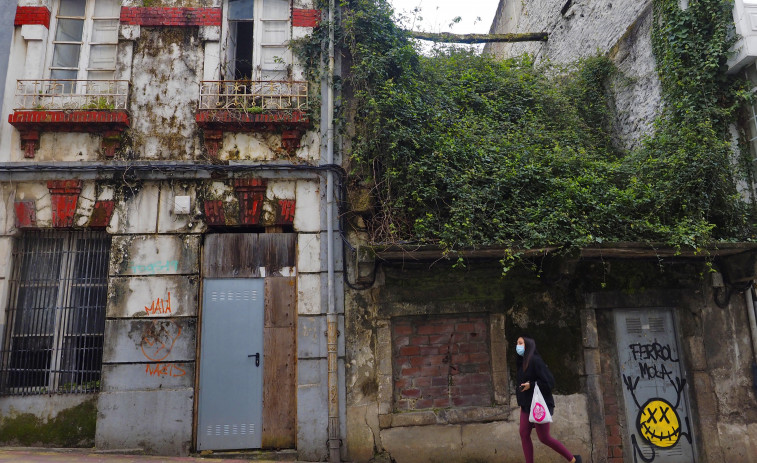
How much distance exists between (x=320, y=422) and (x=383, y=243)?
95.1 inches

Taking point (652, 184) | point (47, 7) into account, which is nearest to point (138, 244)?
point (47, 7)

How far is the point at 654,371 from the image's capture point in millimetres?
6957

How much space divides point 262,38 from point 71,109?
2819mm

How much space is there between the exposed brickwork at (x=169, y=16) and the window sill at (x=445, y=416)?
6.07 meters

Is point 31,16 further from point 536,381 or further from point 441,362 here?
point 536,381

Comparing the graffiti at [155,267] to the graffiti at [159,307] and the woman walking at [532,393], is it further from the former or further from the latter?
the woman walking at [532,393]

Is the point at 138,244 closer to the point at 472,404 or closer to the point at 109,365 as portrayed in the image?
the point at 109,365

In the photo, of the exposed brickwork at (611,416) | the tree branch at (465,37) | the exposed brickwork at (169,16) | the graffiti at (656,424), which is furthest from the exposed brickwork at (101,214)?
the graffiti at (656,424)

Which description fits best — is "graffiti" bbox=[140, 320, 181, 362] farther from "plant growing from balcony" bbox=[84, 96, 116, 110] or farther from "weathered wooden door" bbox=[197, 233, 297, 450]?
"plant growing from balcony" bbox=[84, 96, 116, 110]

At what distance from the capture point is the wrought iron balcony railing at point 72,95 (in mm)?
6703

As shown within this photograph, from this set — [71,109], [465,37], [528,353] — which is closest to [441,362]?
[528,353]

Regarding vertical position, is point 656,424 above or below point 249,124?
below

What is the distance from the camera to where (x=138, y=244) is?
6527 millimetres

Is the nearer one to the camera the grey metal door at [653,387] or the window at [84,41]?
the grey metal door at [653,387]
